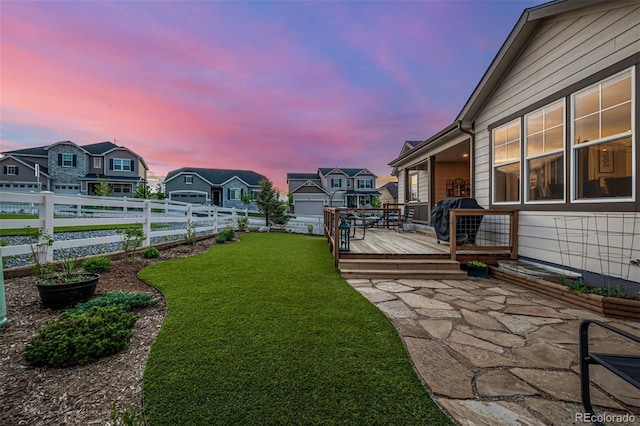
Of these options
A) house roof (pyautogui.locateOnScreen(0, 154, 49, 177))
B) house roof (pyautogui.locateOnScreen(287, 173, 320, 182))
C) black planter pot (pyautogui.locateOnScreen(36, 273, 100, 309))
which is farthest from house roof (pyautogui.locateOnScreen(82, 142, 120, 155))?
black planter pot (pyautogui.locateOnScreen(36, 273, 100, 309))

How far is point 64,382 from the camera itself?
1858 millimetres

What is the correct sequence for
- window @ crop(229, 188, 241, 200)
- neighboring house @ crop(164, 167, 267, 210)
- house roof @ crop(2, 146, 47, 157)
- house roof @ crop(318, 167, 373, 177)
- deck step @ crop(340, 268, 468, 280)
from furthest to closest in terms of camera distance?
1. house roof @ crop(318, 167, 373, 177)
2. window @ crop(229, 188, 241, 200)
3. neighboring house @ crop(164, 167, 267, 210)
4. house roof @ crop(2, 146, 47, 157)
5. deck step @ crop(340, 268, 468, 280)

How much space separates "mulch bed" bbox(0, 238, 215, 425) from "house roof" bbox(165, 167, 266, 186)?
3134cm

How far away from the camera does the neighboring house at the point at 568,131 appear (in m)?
3.59

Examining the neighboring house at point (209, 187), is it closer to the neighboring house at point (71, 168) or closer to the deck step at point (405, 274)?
the neighboring house at point (71, 168)

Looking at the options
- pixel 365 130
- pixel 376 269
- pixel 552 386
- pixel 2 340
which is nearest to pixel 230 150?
pixel 365 130

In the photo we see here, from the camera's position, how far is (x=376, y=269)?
5.23 meters

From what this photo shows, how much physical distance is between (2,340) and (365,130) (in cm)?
2024

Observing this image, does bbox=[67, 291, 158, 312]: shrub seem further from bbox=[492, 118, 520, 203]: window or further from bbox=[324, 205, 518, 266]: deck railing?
bbox=[492, 118, 520, 203]: window

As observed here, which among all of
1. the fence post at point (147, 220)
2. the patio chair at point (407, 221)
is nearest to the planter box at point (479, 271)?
the patio chair at point (407, 221)

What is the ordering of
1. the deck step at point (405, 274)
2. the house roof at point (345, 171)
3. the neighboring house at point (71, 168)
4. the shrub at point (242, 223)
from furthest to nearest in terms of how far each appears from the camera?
the house roof at point (345, 171)
the neighboring house at point (71, 168)
the shrub at point (242, 223)
the deck step at point (405, 274)

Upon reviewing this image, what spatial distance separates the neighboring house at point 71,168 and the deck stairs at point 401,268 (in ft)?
97.9

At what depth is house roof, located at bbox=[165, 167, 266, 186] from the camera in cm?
3236

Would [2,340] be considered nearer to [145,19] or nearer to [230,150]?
[145,19]
